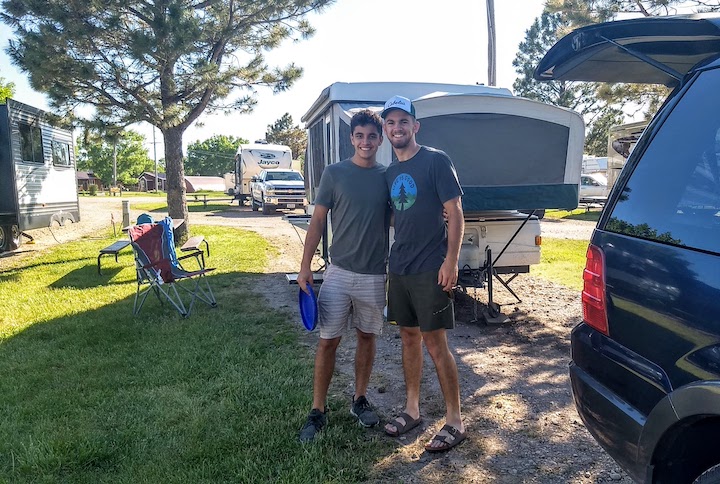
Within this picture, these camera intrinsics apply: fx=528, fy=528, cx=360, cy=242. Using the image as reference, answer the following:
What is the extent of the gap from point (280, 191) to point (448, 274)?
56.8ft

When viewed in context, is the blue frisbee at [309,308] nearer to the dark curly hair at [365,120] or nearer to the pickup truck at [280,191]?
the dark curly hair at [365,120]

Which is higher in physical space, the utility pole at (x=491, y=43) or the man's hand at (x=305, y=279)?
the utility pole at (x=491, y=43)

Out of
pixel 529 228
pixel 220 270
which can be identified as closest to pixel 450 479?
pixel 529 228

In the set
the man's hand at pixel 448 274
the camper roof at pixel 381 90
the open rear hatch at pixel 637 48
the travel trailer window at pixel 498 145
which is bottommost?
the man's hand at pixel 448 274

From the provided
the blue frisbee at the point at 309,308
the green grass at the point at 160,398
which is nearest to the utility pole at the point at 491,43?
the green grass at the point at 160,398

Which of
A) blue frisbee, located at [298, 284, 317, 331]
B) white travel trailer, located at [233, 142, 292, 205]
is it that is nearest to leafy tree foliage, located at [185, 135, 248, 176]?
white travel trailer, located at [233, 142, 292, 205]

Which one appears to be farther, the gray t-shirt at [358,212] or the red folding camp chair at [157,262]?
the red folding camp chair at [157,262]

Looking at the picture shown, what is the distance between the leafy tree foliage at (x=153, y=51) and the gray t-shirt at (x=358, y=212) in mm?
6500

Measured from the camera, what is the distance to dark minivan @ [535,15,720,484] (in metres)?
1.58

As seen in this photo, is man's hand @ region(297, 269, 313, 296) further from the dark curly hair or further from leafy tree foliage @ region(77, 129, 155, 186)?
leafy tree foliage @ region(77, 129, 155, 186)

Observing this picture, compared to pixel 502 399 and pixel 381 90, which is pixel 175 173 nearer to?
pixel 381 90

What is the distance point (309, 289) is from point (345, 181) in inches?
27.3

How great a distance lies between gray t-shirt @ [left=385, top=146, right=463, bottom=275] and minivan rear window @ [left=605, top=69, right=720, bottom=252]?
1062mm

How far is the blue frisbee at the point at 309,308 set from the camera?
10.5 feet
